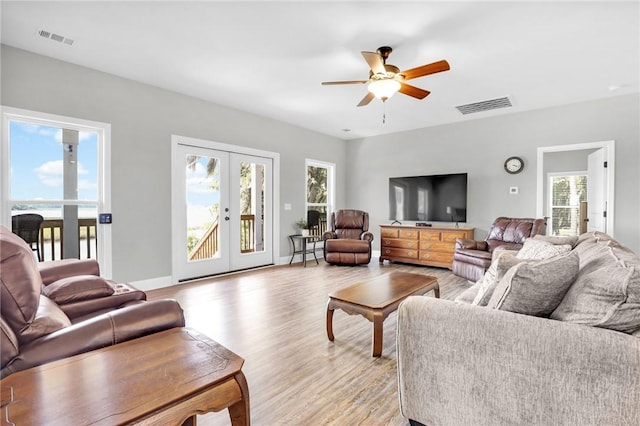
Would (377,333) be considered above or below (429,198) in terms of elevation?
below

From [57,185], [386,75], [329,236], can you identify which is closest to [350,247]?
[329,236]

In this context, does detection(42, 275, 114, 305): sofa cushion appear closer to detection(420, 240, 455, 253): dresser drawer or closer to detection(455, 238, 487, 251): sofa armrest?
detection(455, 238, 487, 251): sofa armrest

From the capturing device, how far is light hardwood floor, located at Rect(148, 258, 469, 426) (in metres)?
1.65

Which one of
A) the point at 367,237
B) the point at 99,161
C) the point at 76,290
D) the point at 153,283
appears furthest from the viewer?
the point at 367,237

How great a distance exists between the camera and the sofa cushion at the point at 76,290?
1.75 m

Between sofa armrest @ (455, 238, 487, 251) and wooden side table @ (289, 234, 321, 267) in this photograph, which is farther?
wooden side table @ (289, 234, 321, 267)

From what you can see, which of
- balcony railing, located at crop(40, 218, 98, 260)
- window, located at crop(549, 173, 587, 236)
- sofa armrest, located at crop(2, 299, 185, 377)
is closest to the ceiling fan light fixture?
sofa armrest, located at crop(2, 299, 185, 377)

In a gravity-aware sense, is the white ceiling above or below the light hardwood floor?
above

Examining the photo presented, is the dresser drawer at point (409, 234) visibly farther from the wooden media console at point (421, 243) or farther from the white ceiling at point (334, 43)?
the white ceiling at point (334, 43)

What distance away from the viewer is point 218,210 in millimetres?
4828

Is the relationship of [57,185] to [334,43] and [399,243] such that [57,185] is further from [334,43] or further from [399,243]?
[399,243]

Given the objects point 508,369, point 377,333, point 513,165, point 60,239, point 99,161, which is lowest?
point 377,333

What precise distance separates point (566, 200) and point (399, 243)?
4551 mm

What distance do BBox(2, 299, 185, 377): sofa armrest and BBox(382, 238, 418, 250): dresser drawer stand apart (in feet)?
15.9
